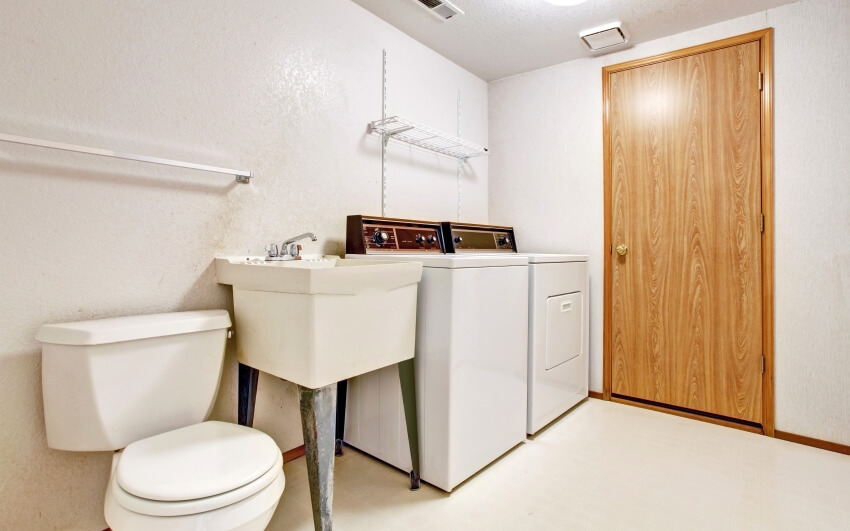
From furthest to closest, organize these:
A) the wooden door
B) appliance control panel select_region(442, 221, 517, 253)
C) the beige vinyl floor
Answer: appliance control panel select_region(442, 221, 517, 253)
the wooden door
the beige vinyl floor

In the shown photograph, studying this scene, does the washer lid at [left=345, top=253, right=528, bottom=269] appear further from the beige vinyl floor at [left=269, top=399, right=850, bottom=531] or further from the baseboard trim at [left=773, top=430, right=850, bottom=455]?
the baseboard trim at [left=773, top=430, right=850, bottom=455]

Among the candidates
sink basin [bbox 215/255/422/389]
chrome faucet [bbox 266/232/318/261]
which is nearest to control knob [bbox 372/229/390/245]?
chrome faucet [bbox 266/232/318/261]

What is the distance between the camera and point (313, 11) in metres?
1.87

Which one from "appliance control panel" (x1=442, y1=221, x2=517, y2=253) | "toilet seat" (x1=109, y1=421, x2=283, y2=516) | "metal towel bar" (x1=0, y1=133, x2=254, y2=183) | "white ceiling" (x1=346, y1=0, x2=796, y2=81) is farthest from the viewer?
"appliance control panel" (x1=442, y1=221, x2=517, y2=253)

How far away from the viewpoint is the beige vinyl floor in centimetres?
143

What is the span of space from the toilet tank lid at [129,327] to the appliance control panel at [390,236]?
28.2 inches

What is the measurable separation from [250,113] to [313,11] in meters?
0.62

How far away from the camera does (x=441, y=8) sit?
2.06 m

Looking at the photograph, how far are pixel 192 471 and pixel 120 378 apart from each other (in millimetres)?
401

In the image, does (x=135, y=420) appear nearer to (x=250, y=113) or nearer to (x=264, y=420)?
(x=264, y=420)

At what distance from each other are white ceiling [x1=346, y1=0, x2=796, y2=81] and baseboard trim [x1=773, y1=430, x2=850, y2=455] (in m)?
2.14

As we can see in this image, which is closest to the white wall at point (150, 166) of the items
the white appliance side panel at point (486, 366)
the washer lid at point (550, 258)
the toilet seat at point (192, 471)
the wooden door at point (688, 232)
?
the toilet seat at point (192, 471)

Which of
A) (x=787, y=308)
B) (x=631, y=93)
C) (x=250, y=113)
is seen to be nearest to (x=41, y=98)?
(x=250, y=113)

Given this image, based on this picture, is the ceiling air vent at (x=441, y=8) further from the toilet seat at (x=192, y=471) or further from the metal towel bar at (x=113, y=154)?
the toilet seat at (x=192, y=471)
